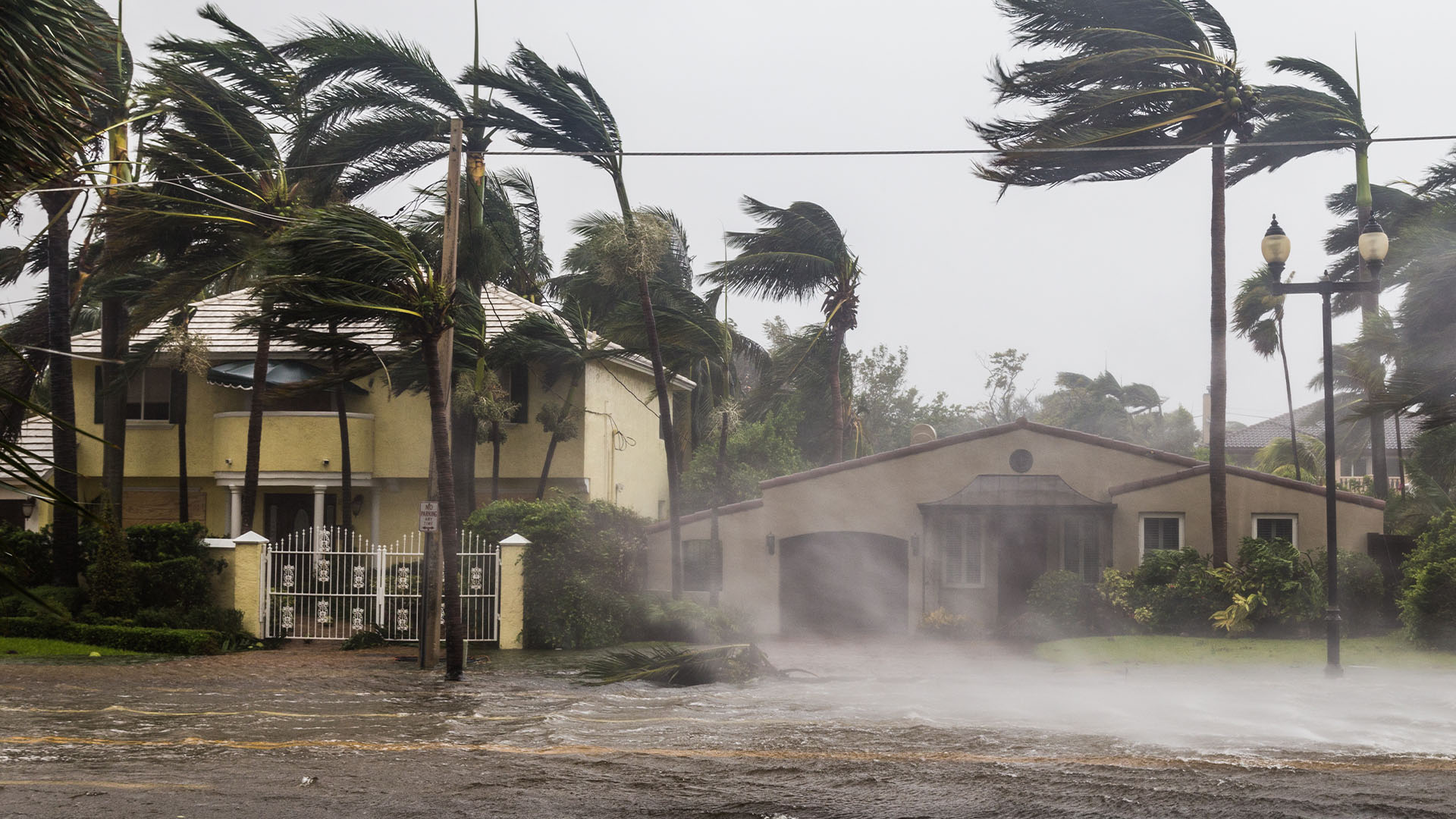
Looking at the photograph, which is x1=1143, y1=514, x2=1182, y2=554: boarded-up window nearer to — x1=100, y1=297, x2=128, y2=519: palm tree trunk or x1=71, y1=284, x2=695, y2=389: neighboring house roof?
x1=71, y1=284, x2=695, y2=389: neighboring house roof

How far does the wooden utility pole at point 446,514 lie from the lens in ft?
48.7

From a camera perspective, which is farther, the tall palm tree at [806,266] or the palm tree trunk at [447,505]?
the tall palm tree at [806,266]

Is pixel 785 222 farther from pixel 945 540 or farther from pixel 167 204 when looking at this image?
pixel 167 204

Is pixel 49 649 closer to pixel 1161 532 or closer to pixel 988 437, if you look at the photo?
pixel 988 437

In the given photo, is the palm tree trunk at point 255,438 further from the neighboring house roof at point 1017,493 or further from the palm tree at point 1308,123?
the palm tree at point 1308,123

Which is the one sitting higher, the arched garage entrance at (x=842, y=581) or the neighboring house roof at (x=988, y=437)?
the neighboring house roof at (x=988, y=437)

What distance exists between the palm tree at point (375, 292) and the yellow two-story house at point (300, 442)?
928 cm

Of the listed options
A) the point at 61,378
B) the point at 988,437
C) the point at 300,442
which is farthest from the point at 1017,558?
the point at 61,378

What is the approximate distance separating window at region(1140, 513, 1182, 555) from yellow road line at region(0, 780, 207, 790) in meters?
17.3

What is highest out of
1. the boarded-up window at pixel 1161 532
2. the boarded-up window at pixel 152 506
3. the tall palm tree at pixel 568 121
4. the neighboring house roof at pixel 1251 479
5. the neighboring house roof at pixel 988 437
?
the tall palm tree at pixel 568 121

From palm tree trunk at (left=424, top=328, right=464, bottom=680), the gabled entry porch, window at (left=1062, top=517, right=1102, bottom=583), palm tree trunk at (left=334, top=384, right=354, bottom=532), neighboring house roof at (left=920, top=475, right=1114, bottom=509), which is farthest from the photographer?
palm tree trunk at (left=334, top=384, right=354, bottom=532)

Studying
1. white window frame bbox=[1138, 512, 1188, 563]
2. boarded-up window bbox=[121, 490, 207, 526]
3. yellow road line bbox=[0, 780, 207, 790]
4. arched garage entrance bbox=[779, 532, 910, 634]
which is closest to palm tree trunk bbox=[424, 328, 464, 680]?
yellow road line bbox=[0, 780, 207, 790]

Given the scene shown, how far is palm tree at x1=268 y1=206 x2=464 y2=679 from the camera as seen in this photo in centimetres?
1309

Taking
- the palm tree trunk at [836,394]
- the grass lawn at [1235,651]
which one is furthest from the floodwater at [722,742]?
the palm tree trunk at [836,394]
